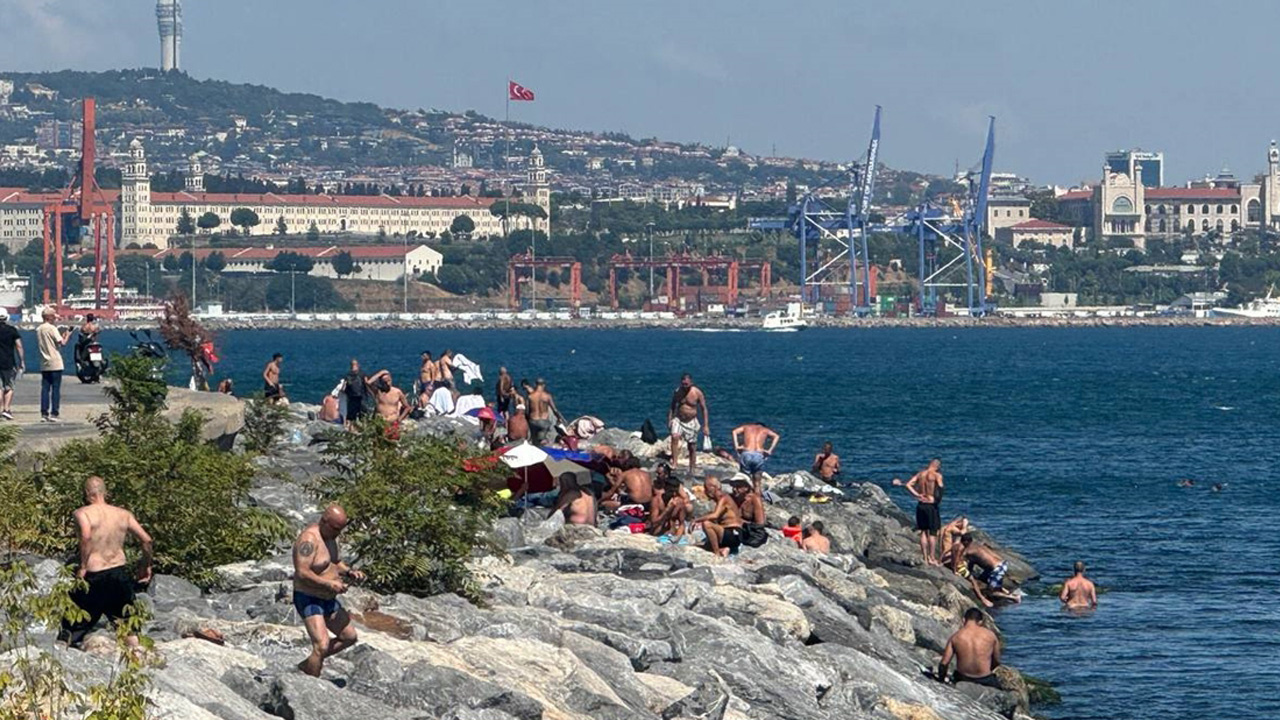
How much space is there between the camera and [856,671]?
45.1ft

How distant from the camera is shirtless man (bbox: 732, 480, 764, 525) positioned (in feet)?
59.9

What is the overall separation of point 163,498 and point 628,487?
256 inches

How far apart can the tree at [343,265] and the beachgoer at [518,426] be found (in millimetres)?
157015

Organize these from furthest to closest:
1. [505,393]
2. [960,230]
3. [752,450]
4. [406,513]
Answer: [960,230] < [505,393] < [752,450] < [406,513]

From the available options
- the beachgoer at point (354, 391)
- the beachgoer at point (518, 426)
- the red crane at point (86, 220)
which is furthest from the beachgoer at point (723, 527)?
the red crane at point (86, 220)

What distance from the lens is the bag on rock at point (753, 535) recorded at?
1781 cm

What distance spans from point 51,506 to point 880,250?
184155 millimetres

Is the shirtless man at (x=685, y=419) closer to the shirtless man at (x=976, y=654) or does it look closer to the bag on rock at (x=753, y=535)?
the bag on rock at (x=753, y=535)

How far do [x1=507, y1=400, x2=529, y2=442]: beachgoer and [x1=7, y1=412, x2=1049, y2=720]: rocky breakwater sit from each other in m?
3.95

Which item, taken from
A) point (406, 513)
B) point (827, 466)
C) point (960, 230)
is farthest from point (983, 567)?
point (960, 230)

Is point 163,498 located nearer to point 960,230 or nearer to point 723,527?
point 723,527

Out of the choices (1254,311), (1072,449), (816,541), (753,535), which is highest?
(753,535)

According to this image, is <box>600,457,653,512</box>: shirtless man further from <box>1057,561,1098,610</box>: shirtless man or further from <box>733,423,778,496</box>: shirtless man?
<box>1057,561,1098,610</box>: shirtless man

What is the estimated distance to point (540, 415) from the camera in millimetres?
22656
